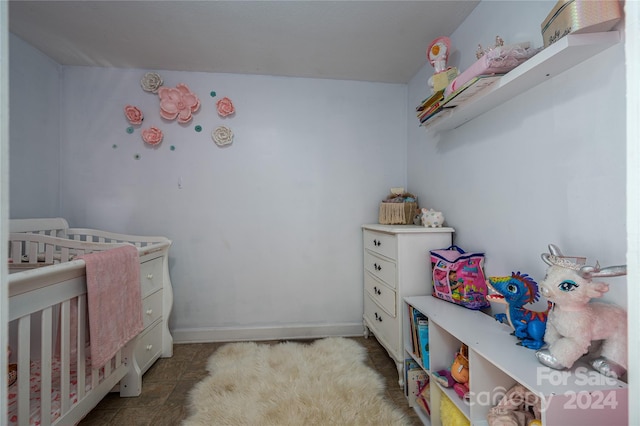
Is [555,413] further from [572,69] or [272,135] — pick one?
[272,135]

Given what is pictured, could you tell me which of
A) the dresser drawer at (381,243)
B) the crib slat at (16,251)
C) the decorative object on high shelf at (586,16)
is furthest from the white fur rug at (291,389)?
the decorative object on high shelf at (586,16)

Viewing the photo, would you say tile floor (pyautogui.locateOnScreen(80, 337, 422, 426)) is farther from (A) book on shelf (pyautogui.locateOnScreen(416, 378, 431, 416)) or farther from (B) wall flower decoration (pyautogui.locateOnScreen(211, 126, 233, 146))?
(B) wall flower decoration (pyautogui.locateOnScreen(211, 126, 233, 146))

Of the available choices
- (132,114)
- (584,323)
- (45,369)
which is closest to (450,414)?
(584,323)

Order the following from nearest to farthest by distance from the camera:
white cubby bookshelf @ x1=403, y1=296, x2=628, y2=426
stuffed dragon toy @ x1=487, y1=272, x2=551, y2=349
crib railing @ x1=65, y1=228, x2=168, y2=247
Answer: white cubby bookshelf @ x1=403, y1=296, x2=628, y2=426 → stuffed dragon toy @ x1=487, y1=272, x2=551, y2=349 → crib railing @ x1=65, y1=228, x2=168, y2=247

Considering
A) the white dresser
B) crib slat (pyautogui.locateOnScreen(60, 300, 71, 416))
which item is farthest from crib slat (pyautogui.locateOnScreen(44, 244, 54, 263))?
the white dresser

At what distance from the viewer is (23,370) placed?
3.15ft

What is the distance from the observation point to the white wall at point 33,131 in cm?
186

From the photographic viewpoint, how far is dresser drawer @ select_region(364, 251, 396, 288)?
175 cm

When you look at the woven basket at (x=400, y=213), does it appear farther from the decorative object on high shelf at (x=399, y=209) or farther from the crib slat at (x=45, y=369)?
the crib slat at (x=45, y=369)

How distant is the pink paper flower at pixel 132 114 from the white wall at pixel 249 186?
0.17 feet

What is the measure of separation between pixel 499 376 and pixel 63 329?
5.86ft

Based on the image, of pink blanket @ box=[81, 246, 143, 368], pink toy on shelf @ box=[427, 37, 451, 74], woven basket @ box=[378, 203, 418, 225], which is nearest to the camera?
pink blanket @ box=[81, 246, 143, 368]

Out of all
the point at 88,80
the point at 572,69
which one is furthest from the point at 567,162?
the point at 88,80

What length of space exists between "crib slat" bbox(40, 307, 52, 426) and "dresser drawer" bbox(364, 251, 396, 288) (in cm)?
167
